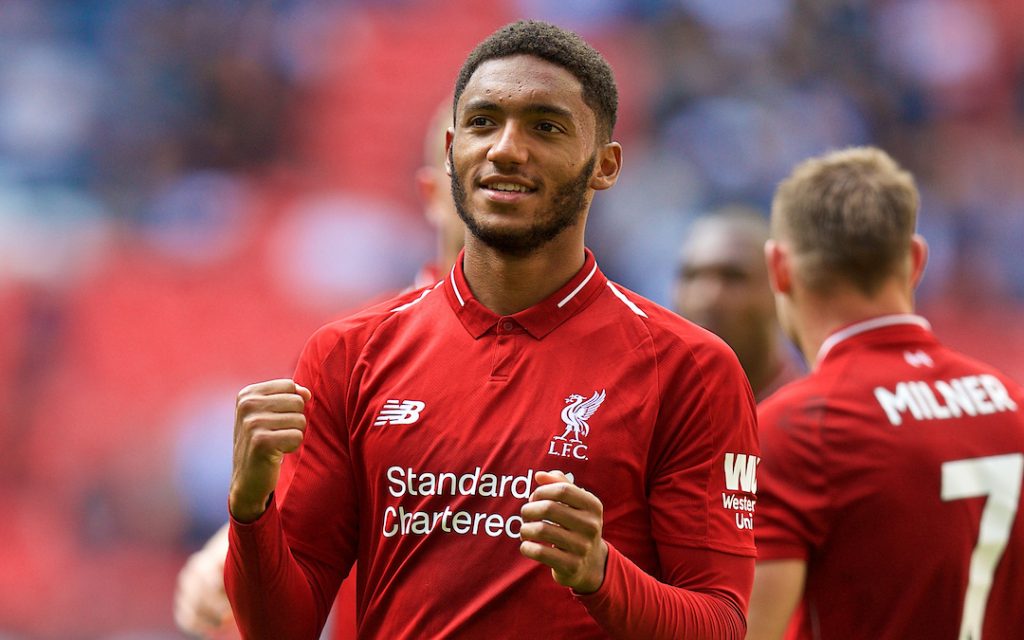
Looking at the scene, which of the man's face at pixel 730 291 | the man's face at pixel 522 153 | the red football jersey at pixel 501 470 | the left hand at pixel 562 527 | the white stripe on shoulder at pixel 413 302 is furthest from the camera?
the man's face at pixel 730 291

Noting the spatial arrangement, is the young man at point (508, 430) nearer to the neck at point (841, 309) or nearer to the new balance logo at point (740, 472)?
the new balance logo at point (740, 472)

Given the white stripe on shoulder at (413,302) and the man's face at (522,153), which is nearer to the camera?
the man's face at (522,153)

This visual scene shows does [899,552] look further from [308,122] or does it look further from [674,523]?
[308,122]

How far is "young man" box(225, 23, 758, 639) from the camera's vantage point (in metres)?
2.46

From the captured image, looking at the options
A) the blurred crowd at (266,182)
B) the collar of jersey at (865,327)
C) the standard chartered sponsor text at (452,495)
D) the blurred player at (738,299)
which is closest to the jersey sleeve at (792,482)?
the collar of jersey at (865,327)

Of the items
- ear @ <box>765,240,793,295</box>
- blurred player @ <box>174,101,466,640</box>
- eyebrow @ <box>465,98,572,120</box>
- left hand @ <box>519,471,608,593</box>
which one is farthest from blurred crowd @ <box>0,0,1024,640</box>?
left hand @ <box>519,471,608,593</box>

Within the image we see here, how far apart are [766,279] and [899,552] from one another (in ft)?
6.84

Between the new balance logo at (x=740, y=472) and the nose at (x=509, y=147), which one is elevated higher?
the nose at (x=509, y=147)

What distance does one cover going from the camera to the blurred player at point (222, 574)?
3.61 metres

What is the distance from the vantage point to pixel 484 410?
2574 mm

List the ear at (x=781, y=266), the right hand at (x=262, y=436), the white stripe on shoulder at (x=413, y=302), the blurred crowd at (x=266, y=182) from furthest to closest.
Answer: the blurred crowd at (x=266, y=182) → the ear at (x=781, y=266) → the white stripe on shoulder at (x=413, y=302) → the right hand at (x=262, y=436)

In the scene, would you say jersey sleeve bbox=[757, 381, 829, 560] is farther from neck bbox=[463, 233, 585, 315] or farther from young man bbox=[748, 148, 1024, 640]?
neck bbox=[463, 233, 585, 315]

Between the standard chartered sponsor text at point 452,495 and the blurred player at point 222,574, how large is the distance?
0.57 m

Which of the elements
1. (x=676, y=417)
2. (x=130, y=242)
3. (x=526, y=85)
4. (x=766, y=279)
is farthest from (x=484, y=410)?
(x=130, y=242)
